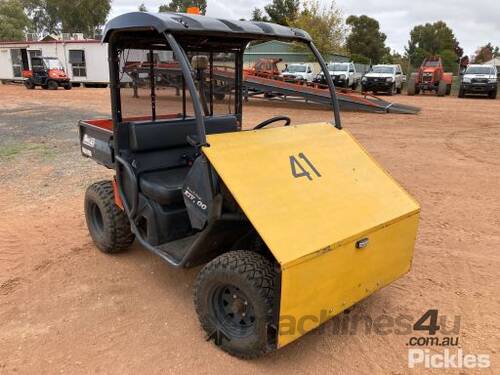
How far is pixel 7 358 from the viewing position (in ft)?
9.34

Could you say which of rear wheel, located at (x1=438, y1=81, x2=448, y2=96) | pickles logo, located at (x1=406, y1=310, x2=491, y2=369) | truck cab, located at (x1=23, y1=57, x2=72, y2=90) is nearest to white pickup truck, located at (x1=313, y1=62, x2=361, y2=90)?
rear wheel, located at (x1=438, y1=81, x2=448, y2=96)

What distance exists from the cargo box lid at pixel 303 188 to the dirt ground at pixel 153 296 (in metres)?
0.83

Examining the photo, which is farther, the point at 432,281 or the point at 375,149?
the point at 375,149

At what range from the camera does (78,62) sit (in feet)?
85.1

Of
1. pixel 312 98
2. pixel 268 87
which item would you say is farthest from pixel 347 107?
pixel 268 87

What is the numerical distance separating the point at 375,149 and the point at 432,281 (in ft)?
19.3

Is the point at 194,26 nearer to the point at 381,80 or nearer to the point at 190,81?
the point at 190,81

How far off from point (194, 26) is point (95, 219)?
7.67 ft

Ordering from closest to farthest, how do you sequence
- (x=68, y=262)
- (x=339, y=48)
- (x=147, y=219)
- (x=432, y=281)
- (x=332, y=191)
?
1. (x=332, y=191)
2. (x=147, y=219)
3. (x=432, y=281)
4. (x=68, y=262)
5. (x=339, y=48)

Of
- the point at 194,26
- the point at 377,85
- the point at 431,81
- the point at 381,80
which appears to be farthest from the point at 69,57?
the point at 194,26

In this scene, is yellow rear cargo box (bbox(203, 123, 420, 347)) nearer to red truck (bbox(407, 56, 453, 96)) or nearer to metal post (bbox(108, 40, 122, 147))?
metal post (bbox(108, 40, 122, 147))

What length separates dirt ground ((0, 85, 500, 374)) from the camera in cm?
285

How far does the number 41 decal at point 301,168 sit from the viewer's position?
9.83 ft

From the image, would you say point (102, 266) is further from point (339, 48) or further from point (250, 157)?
point (339, 48)
